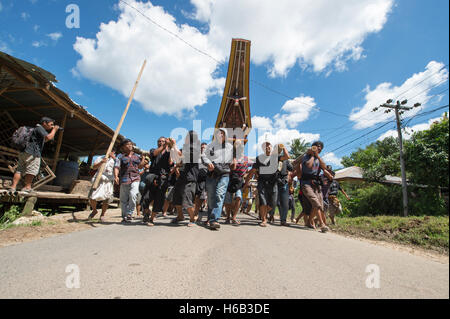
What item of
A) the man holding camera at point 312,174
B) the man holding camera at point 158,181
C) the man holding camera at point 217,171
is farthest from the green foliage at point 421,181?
the man holding camera at point 158,181

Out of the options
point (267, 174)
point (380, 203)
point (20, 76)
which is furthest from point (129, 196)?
point (380, 203)

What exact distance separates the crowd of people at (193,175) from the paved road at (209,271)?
1748 mm

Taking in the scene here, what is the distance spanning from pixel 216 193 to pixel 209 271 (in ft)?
8.53

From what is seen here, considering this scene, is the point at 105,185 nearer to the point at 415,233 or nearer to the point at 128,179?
the point at 128,179

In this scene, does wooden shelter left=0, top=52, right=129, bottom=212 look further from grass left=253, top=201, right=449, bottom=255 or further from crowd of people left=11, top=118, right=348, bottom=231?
grass left=253, top=201, right=449, bottom=255

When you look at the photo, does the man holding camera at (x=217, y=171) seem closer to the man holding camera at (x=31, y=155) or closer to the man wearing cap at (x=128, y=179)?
the man wearing cap at (x=128, y=179)

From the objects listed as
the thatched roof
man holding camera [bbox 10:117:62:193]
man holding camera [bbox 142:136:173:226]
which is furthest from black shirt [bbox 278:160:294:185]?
the thatched roof

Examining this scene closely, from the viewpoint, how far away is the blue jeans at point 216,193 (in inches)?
Answer: 171

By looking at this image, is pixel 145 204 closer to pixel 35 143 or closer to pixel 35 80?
pixel 35 143

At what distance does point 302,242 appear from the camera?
318cm

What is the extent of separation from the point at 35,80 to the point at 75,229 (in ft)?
14.6

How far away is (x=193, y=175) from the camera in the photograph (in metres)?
4.58

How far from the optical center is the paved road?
1.51 meters
